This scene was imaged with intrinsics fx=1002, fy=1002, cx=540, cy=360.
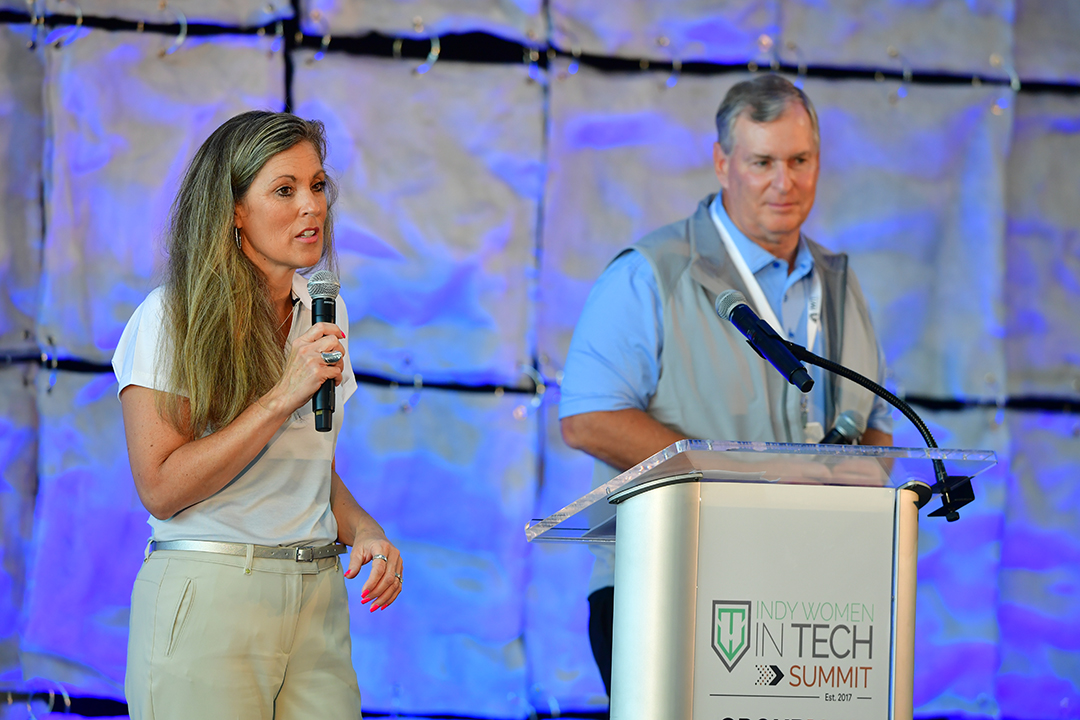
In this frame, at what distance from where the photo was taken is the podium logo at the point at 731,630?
1370mm

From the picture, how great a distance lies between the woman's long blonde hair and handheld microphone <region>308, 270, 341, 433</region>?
0.15 m

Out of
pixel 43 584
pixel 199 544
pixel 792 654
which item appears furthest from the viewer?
pixel 43 584

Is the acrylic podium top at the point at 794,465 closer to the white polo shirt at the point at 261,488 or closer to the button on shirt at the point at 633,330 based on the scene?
the white polo shirt at the point at 261,488

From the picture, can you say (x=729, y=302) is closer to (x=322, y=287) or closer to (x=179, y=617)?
(x=322, y=287)

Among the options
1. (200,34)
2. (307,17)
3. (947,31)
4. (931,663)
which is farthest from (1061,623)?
(200,34)

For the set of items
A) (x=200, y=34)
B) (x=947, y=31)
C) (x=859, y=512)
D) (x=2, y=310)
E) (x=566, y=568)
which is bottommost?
(x=566, y=568)

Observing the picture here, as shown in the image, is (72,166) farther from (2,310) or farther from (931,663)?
(931,663)

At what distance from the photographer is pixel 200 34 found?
3189mm

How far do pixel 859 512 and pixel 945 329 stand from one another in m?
2.25

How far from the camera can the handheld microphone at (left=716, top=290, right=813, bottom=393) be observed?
154 centimetres

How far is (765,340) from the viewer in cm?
164

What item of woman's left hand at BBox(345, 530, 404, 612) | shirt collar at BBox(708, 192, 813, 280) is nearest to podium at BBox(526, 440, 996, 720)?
woman's left hand at BBox(345, 530, 404, 612)

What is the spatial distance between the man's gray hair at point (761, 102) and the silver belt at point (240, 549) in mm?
1723

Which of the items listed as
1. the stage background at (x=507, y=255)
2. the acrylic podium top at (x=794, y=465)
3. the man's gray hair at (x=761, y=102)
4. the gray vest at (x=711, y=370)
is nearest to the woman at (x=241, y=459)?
the acrylic podium top at (x=794, y=465)
